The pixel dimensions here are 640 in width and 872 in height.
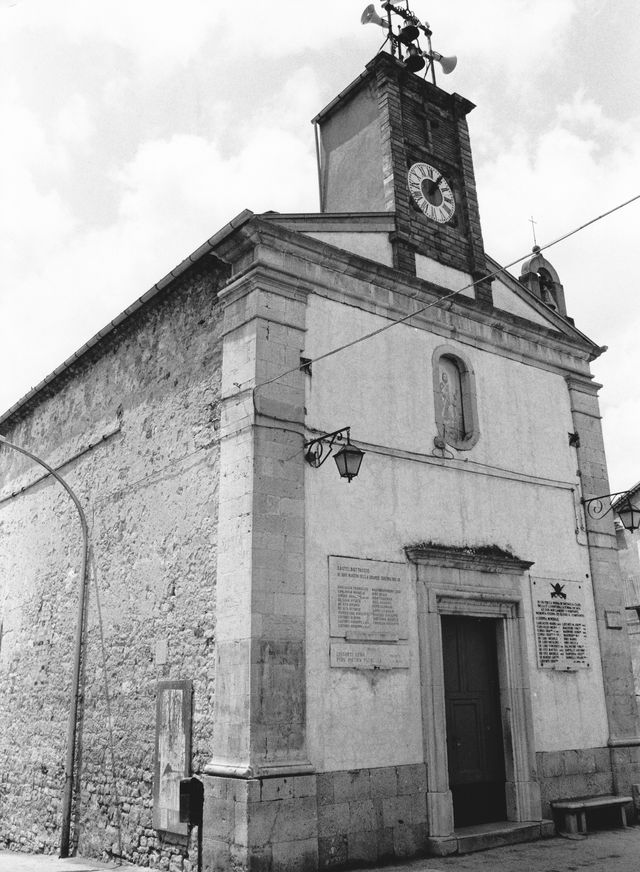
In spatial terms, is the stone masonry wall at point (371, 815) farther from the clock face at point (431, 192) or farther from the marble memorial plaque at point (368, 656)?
the clock face at point (431, 192)

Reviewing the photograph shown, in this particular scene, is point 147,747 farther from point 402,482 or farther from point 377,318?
point 377,318

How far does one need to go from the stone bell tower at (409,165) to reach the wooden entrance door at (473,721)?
15.1ft

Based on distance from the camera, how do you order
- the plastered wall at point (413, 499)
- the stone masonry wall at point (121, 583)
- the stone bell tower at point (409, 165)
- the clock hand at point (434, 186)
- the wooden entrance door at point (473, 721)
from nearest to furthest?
the plastered wall at point (413, 499)
the stone masonry wall at point (121, 583)
the wooden entrance door at point (473, 721)
the stone bell tower at point (409, 165)
the clock hand at point (434, 186)

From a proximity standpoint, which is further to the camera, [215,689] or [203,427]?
[203,427]

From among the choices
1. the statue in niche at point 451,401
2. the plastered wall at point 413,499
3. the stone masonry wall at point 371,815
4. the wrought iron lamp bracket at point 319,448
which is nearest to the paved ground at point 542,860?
the stone masonry wall at point 371,815

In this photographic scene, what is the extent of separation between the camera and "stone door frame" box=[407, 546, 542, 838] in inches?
324

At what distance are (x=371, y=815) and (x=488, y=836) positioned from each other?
1452 mm

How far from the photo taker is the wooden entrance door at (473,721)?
870cm

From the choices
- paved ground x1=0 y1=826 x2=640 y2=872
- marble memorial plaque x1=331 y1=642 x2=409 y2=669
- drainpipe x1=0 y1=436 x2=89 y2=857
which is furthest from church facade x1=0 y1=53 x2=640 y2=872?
paved ground x1=0 y1=826 x2=640 y2=872

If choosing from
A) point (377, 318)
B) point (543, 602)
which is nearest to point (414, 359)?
point (377, 318)

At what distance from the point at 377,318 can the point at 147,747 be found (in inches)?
219

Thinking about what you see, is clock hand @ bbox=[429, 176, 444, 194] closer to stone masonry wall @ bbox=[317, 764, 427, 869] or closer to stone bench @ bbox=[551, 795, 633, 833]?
stone masonry wall @ bbox=[317, 764, 427, 869]

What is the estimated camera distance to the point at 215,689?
24.9 feet

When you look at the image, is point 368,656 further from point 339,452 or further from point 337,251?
point 337,251
